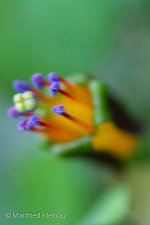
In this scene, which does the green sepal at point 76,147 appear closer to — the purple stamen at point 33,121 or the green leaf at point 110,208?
the purple stamen at point 33,121

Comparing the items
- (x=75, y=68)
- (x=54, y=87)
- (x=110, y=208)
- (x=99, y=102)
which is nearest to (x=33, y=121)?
(x=54, y=87)

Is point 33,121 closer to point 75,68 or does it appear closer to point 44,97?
point 44,97

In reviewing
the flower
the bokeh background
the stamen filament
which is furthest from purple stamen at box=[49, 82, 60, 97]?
the bokeh background

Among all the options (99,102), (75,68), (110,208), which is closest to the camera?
(99,102)

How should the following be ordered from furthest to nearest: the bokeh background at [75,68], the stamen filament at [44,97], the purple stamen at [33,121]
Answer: the bokeh background at [75,68], the stamen filament at [44,97], the purple stamen at [33,121]

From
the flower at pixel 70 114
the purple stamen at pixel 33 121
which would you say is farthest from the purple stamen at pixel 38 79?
the purple stamen at pixel 33 121

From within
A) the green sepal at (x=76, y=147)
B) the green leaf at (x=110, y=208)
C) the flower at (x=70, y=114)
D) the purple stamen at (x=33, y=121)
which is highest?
the flower at (x=70, y=114)

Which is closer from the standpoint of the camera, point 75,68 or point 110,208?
point 110,208

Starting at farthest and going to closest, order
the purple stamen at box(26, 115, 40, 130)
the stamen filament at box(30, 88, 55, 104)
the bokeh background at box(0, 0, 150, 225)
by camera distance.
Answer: the bokeh background at box(0, 0, 150, 225) < the stamen filament at box(30, 88, 55, 104) < the purple stamen at box(26, 115, 40, 130)

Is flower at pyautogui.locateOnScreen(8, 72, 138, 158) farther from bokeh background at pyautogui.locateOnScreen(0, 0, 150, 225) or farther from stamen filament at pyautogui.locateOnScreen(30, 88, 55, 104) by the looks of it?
bokeh background at pyautogui.locateOnScreen(0, 0, 150, 225)
